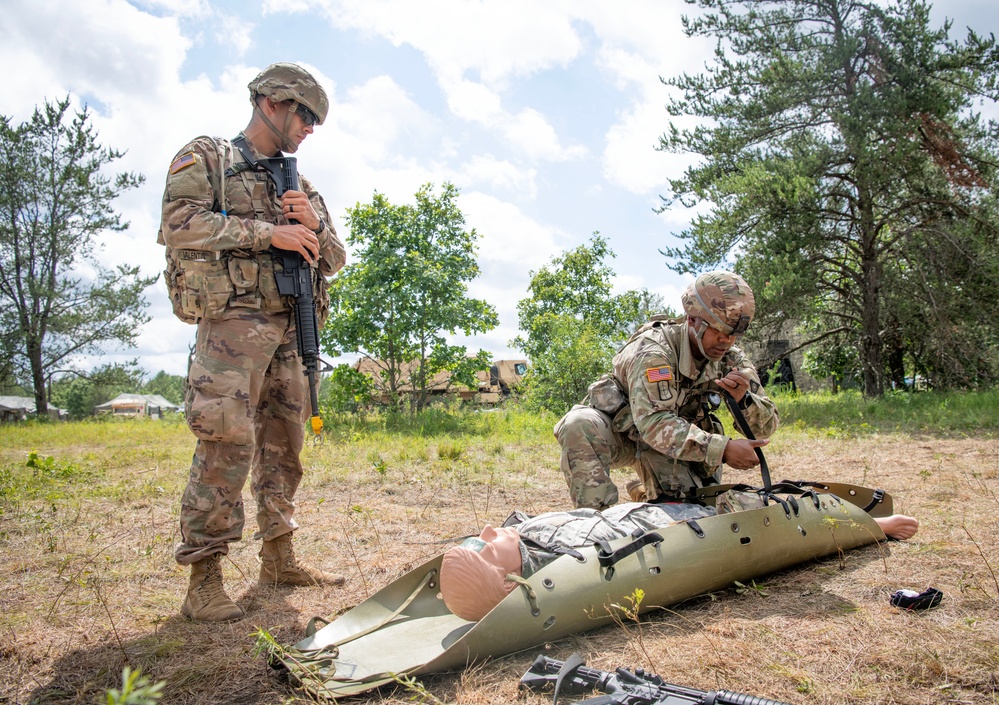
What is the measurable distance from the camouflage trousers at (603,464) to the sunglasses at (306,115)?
6.77 feet

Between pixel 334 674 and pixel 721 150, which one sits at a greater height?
pixel 721 150

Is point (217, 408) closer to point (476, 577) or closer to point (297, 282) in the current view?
point (297, 282)

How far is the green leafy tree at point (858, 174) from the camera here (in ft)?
35.9

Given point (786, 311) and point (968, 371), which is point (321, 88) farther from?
point (968, 371)

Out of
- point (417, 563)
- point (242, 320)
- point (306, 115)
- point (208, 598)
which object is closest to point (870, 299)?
point (417, 563)

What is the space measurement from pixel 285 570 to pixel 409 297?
9886 mm

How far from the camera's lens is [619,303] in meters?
29.9

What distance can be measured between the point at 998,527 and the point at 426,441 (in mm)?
6479

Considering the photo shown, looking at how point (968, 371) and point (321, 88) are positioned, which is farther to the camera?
point (968, 371)

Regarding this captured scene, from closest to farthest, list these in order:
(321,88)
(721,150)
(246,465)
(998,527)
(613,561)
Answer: (613,561), (246,465), (321,88), (998,527), (721,150)

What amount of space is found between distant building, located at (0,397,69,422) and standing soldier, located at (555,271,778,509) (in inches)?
832

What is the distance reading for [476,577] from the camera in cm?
228

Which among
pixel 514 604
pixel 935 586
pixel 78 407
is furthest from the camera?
pixel 78 407

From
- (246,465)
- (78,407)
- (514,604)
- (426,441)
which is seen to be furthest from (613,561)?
(78,407)
